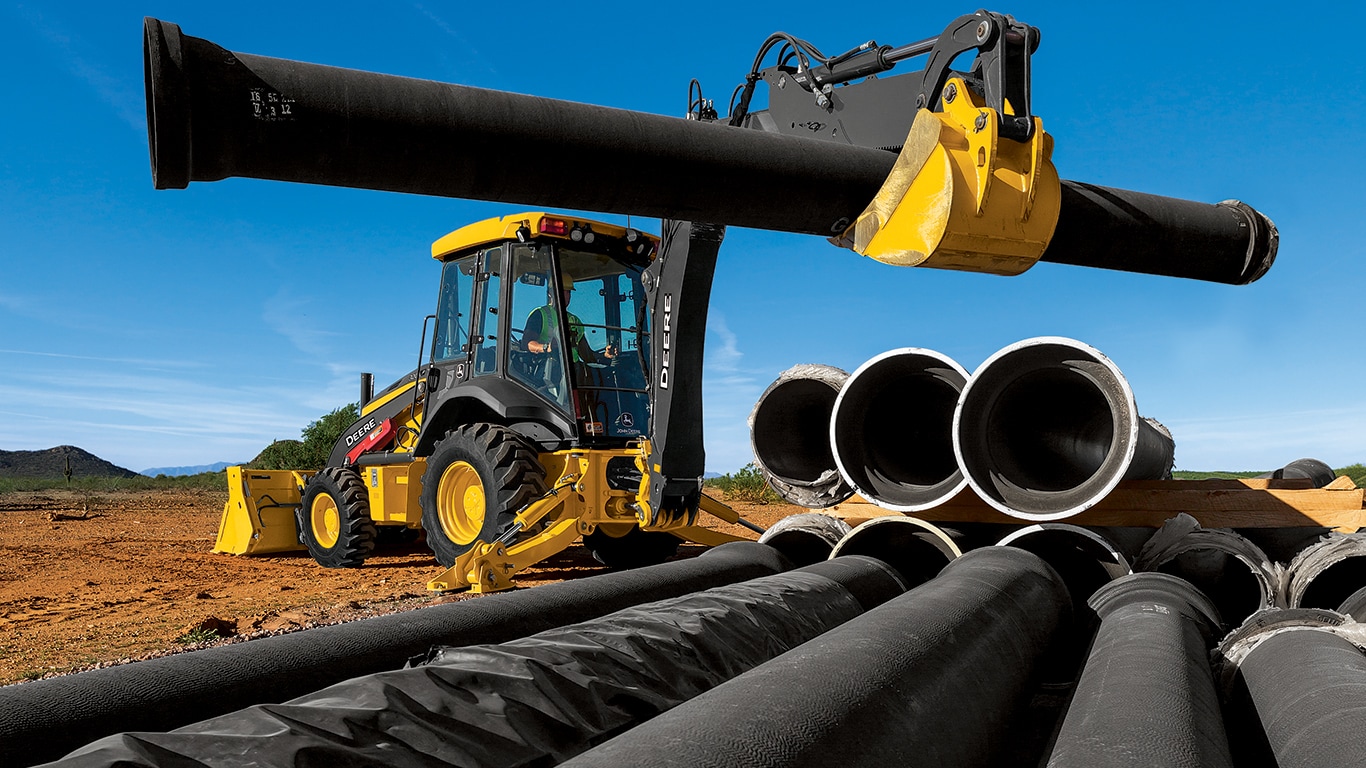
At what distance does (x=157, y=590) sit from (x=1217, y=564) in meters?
7.74

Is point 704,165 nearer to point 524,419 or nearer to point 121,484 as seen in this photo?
point 524,419

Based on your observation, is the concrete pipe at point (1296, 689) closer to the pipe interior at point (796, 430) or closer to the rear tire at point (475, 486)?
the pipe interior at point (796, 430)

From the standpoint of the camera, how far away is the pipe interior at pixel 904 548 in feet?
14.5

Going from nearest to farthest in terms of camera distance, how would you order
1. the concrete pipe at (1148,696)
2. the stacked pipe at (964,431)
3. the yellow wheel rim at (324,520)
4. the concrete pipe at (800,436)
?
the concrete pipe at (1148,696)
the stacked pipe at (964,431)
the concrete pipe at (800,436)
the yellow wheel rim at (324,520)

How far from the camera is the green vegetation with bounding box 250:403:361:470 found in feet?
69.2

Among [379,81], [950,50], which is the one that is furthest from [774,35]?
[379,81]

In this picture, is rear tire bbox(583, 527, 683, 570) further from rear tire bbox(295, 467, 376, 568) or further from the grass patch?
the grass patch

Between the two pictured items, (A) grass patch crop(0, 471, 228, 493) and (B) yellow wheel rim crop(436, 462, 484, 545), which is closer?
(B) yellow wheel rim crop(436, 462, 484, 545)

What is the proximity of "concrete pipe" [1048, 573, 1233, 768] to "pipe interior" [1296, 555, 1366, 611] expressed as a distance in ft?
3.00

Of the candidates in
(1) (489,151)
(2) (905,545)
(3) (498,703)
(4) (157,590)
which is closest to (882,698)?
(3) (498,703)

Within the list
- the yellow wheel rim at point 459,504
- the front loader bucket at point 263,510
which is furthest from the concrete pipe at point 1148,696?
the front loader bucket at point 263,510

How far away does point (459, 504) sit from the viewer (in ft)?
25.2

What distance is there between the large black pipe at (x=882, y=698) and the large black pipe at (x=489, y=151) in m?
1.12

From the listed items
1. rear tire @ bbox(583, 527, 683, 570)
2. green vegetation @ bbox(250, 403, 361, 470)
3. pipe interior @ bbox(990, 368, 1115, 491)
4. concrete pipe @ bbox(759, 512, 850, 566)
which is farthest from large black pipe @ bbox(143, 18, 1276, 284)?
green vegetation @ bbox(250, 403, 361, 470)
